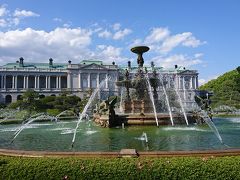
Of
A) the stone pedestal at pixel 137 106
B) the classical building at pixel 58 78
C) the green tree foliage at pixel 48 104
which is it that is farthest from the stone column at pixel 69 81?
the stone pedestal at pixel 137 106

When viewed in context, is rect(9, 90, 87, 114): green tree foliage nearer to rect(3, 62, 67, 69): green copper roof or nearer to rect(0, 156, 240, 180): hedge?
rect(3, 62, 67, 69): green copper roof

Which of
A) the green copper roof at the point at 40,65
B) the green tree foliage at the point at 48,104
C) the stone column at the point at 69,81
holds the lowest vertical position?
the green tree foliage at the point at 48,104

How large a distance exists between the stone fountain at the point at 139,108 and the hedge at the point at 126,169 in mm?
12858

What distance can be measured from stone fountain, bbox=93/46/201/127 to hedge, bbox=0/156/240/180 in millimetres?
12858

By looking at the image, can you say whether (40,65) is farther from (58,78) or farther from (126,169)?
(126,169)

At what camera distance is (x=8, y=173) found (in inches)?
282

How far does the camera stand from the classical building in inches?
3933

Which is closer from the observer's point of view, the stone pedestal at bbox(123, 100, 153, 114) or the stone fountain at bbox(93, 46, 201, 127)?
the stone fountain at bbox(93, 46, 201, 127)

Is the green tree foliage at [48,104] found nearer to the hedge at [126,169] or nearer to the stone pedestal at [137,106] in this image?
the stone pedestal at [137,106]

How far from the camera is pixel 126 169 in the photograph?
6855 mm

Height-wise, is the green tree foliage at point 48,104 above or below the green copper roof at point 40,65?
below

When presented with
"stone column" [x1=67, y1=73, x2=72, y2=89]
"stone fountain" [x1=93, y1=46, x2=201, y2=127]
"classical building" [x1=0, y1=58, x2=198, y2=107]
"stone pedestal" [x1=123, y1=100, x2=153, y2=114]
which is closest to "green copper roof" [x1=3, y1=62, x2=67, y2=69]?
"classical building" [x1=0, y1=58, x2=198, y2=107]

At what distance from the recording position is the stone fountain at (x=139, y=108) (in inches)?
796

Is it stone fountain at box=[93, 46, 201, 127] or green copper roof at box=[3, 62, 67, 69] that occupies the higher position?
green copper roof at box=[3, 62, 67, 69]
